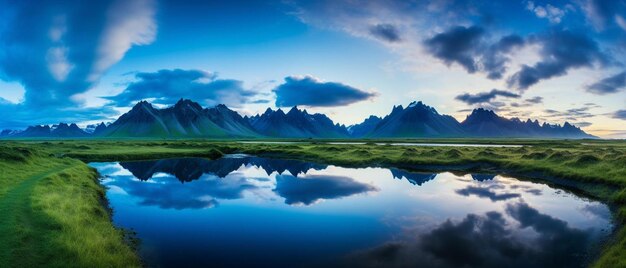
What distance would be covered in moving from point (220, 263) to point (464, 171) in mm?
56452

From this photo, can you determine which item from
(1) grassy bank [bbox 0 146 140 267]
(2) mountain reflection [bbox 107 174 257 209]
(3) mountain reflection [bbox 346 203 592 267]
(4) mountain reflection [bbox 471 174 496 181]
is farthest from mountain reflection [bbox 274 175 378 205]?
(1) grassy bank [bbox 0 146 140 267]

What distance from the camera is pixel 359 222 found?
100 ft

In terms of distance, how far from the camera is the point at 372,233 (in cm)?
2711

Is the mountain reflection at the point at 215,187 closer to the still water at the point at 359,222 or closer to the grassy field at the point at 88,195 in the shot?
the still water at the point at 359,222

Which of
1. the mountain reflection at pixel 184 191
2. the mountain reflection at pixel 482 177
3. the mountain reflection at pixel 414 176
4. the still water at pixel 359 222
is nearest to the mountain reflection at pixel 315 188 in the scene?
the still water at pixel 359 222

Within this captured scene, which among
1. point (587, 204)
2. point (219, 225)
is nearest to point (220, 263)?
point (219, 225)

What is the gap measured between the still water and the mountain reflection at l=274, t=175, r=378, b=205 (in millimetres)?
143

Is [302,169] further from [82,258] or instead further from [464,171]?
[82,258]

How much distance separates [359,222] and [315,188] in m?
18.9

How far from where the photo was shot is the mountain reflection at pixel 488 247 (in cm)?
2091

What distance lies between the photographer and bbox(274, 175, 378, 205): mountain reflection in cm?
4262

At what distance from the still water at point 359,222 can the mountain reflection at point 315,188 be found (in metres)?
0.14

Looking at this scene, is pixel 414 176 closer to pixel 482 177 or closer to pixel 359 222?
pixel 482 177

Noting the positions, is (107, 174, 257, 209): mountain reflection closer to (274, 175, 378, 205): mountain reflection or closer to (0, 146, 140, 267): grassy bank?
(274, 175, 378, 205): mountain reflection
